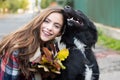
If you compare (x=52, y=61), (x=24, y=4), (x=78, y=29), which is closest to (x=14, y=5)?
(x=24, y=4)

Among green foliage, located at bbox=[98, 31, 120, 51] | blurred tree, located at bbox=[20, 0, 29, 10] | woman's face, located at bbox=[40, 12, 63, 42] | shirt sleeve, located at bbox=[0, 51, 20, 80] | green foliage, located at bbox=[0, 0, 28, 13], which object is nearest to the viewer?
shirt sleeve, located at bbox=[0, 51, 20, 80]

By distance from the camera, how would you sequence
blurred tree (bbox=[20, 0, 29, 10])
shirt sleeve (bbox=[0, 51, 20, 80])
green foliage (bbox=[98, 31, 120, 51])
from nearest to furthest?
1. shirt sleeve (bbox=[0, 51, 20, 80])
2. green foliage (bbox=[98, 31, 120, 51])
3. blurred tree (bbox=[20, 0, 29, 10])

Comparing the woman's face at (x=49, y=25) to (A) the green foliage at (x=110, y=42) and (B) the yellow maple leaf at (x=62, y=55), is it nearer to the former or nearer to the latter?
(B) the yellow maple leaf at (x=62, y=55)

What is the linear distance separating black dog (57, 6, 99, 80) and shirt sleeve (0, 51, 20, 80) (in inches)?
16.5

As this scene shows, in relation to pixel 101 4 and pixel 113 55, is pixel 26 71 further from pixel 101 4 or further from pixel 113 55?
pixel 101 4

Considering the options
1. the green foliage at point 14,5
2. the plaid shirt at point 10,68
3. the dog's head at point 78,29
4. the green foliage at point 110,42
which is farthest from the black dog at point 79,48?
the green foliage at point 14,5

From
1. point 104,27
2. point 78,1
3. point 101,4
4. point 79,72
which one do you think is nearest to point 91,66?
point 79,72

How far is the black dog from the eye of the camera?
3.70 meters

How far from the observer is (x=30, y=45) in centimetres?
359

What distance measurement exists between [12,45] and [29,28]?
0.20 meters

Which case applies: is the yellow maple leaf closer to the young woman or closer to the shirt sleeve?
the young woman

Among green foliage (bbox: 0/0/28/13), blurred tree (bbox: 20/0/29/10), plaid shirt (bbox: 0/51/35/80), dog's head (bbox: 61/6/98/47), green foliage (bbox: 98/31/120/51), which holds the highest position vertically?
dog's head (bbox: 61/6/98/47)

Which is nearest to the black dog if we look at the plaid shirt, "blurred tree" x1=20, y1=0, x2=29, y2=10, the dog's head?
the dog's head

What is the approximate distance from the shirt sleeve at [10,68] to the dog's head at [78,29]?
1.67 ft
